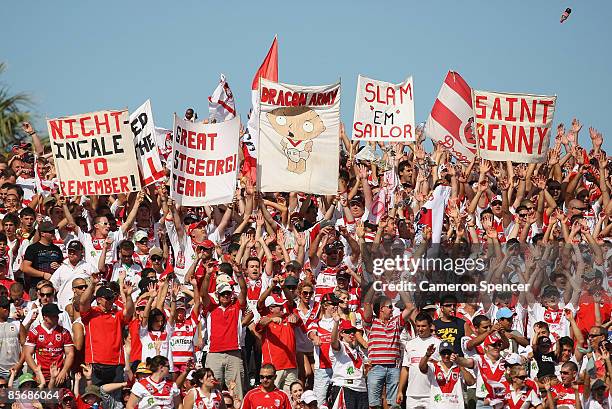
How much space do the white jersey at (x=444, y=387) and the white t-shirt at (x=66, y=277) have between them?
4511mm

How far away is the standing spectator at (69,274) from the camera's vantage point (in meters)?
18.9

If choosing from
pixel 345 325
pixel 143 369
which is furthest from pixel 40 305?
pixel 345 325

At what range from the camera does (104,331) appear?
59.1 ft

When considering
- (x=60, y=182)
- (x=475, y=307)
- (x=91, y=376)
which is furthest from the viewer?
(x=60, y=182)

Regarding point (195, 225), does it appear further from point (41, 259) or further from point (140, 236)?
point (41, 259)

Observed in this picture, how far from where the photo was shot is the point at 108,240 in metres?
19.5

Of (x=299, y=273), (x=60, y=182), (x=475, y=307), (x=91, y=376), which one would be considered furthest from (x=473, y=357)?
(x=60, y=182)

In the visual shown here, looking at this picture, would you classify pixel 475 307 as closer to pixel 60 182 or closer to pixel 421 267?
pixel 421 267

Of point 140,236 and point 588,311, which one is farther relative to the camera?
point 140,236

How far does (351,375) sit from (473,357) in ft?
4.90

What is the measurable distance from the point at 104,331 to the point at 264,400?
2234 mm

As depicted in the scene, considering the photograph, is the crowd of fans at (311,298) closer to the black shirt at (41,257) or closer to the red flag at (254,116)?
the black shirt at (41,257)

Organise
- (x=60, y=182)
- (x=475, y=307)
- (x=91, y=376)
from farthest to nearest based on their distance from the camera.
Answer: (x=60, y=182), (x=475, y=307), (x=91, y=376)

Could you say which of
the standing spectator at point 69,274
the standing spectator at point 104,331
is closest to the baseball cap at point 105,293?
the standing spectator at point 104,331
